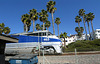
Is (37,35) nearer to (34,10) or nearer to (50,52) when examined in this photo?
(50,52)

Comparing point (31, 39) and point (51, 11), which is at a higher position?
point (51, 11)

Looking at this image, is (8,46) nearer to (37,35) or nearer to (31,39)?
(31,39)

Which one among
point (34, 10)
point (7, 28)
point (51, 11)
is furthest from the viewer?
point (7, 28)

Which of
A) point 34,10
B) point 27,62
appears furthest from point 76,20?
point 27,62

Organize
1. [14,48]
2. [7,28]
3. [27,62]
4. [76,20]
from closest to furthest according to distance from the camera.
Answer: [27,62]
[14,48]
[7,28]
[76,20]

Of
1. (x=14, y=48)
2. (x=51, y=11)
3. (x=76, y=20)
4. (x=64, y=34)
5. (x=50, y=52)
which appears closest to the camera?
(x=50, y=52)

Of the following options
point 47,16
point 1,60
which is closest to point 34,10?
point 47,16

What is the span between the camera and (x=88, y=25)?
51.6m

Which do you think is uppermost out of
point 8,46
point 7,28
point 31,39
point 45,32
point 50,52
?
point 7,28

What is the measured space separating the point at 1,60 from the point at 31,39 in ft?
26.6

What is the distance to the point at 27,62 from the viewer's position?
6.56 metres

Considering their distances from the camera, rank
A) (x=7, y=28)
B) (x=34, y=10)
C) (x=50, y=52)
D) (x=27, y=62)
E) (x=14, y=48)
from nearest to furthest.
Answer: (x=27, y=62) → (x=50, y=52) → (x=14, y=48) → (x=34, y=10) → (x=7, y=28)

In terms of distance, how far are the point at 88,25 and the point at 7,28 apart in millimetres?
43844

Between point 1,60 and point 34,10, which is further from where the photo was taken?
point 34,10
